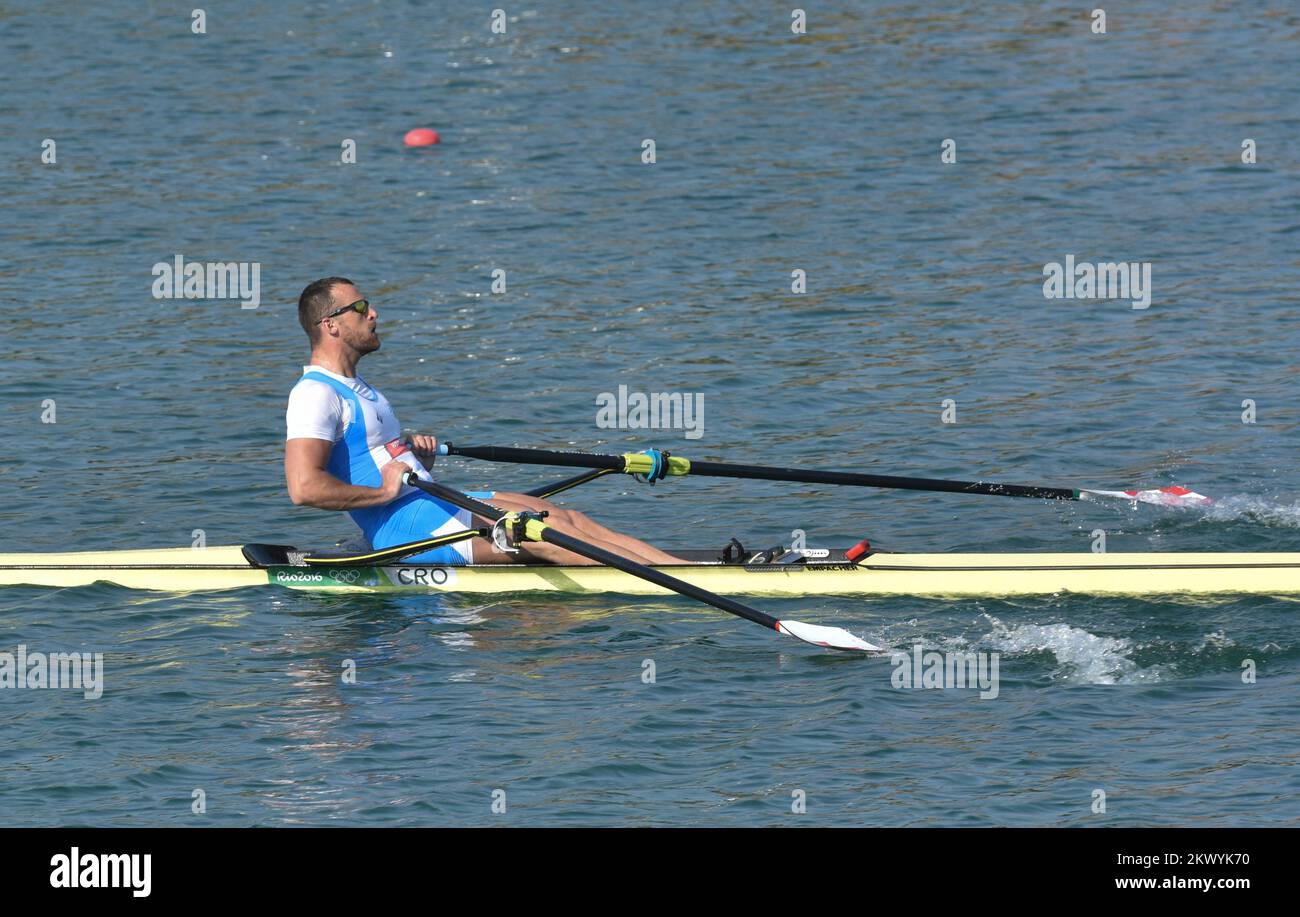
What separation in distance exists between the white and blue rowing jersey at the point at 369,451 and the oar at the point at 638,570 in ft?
0.96

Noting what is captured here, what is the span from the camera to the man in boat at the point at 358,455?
1184 centimetres

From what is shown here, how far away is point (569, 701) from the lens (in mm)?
11109

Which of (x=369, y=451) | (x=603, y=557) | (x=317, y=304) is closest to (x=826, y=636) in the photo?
(x=603, y=557)

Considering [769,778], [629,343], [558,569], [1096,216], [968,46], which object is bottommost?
[769,778]

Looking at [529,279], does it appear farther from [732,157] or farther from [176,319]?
[732,157]

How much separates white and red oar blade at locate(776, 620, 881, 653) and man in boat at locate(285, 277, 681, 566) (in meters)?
1.21

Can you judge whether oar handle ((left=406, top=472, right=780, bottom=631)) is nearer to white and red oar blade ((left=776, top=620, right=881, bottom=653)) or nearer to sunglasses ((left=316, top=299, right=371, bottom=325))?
white and red oar blade ((left=776, top=620, right=881, bottom=653))

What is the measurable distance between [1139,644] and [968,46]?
19027mm

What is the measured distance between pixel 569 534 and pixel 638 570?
60 centimetres

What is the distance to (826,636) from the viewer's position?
37.3ft

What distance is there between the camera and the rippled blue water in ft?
34.1

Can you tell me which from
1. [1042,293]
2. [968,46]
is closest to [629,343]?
[1042,293]

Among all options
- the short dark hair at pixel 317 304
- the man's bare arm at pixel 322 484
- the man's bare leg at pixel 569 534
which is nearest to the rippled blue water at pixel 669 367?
the man's bare leg at pixel 569 534

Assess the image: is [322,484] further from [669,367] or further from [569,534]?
[669,367]
